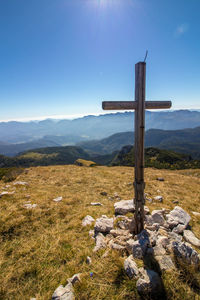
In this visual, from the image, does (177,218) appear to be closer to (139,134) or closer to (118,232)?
(118,232)

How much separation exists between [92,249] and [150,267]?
1880mm

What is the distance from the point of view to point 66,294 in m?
3.06

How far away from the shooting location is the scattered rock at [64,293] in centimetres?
300

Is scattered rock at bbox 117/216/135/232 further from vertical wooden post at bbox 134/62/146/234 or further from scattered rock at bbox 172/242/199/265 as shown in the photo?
scattered rock at bbox 172/242/199/265

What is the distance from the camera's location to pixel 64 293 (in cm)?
308

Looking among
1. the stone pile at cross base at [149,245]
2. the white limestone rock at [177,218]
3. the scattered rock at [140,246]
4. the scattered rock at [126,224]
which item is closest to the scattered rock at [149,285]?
the stone pile at cross base at [149,245]

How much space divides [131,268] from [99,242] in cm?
142

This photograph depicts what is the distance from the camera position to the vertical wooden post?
4.20 m

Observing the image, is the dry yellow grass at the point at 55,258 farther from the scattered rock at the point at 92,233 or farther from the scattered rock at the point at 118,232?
the scattered rock at the point at 118,232

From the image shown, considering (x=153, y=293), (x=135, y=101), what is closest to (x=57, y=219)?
(x=153, y=293)

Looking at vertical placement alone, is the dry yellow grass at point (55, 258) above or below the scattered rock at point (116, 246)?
below

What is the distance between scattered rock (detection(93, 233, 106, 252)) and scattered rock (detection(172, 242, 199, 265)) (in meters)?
2.19

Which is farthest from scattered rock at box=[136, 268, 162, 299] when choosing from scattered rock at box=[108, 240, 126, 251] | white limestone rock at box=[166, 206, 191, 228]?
white limestone rock at box=[166, 206, 191, 228]

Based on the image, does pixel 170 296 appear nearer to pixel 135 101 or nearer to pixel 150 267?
pixel 150 267
